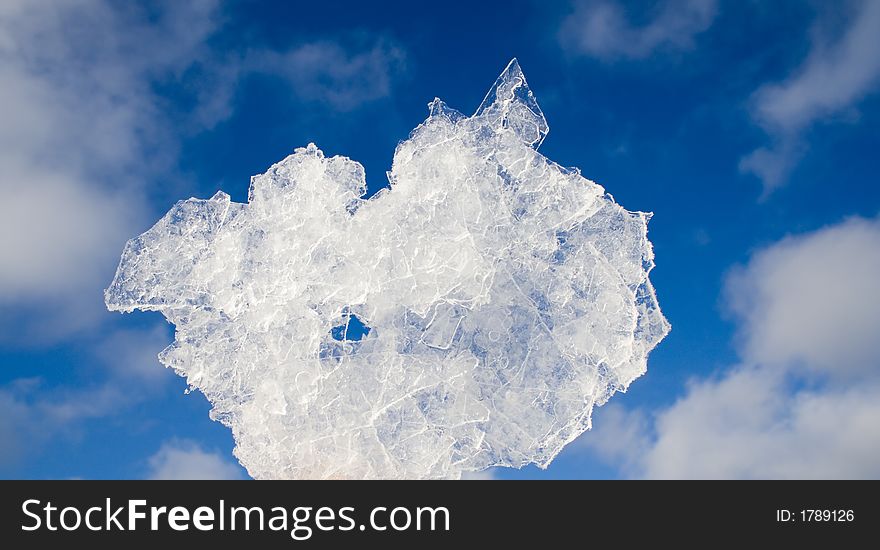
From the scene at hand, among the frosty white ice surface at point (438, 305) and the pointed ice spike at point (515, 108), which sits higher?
the pointed ice spike at point (515, 108)

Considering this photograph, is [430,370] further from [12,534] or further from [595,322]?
[12,534]

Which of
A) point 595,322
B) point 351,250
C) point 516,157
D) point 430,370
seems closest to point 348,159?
point 351,250

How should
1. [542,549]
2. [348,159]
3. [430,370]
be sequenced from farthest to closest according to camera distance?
[348,159] < [430,370] < [542,549]

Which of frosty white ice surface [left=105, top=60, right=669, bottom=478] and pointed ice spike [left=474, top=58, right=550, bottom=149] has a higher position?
pointed ice spike [left=474, top=58, right=550, bottom=149]

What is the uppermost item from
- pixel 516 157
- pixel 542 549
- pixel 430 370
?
pixel 516 157
